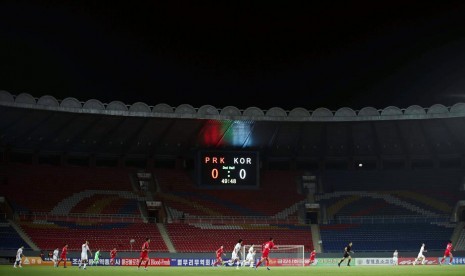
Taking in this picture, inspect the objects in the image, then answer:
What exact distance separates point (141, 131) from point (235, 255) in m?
23.7

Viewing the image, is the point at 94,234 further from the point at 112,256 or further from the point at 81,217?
the point at 112,256

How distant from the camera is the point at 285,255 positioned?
52594 millimetres

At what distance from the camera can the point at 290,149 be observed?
6644 cm

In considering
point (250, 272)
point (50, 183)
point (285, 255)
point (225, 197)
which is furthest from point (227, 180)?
point (250, 272)

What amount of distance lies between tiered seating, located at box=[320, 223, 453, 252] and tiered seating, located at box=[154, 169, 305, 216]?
20.0 feet

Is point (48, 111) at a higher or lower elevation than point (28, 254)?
higher

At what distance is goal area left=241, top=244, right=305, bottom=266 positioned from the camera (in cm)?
5153

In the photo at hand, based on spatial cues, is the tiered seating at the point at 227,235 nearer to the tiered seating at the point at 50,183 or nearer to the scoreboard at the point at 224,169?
the scoreboard at the point at 224,169

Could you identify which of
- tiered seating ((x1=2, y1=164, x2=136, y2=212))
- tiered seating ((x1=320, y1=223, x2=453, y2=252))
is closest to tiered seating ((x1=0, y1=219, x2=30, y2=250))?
tiered seating ((x1=2, y1=164, x2=136, y2=212))

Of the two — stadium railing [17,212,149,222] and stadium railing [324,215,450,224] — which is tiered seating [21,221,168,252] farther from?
stadium railing [324,215,450,224]

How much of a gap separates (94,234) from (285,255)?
54.2 ft

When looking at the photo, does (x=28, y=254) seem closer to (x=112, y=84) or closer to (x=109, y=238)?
(x=109, y=238)

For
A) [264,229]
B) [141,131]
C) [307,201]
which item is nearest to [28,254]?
[141,131]

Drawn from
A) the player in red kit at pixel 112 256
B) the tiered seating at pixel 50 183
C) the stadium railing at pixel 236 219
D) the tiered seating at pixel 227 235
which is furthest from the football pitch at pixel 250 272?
the stadium railing at pixel 236 219
